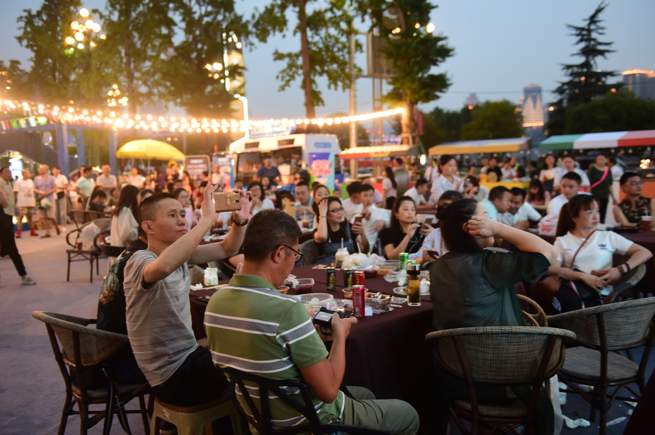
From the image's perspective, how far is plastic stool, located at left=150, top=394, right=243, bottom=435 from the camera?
2.32 metres

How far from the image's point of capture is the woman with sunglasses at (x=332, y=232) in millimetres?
4859

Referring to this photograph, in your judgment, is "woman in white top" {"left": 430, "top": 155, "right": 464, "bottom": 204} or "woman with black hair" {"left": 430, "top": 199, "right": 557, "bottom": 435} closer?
"woman with black hair" {"left": 430, "top": 199, "right": 557, "bottom": 435}

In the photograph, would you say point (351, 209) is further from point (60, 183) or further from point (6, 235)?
point (60, 183)

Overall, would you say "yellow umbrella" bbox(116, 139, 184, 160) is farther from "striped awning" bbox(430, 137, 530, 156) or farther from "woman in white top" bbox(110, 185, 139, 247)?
"striped awning" bbox(430, 137, 530, 156)

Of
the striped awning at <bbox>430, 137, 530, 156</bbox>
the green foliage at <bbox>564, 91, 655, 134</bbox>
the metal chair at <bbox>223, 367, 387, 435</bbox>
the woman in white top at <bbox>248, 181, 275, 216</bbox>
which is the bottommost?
the metal chair at <bbox>223, 367, 387, 435</bbox>

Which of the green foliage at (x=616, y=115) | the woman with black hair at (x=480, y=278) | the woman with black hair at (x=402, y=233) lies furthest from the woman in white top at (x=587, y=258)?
the green foliage at (x=616, y=115)

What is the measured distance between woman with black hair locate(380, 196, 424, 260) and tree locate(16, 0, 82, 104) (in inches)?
1096

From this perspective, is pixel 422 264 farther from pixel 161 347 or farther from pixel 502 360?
pixel 161 347

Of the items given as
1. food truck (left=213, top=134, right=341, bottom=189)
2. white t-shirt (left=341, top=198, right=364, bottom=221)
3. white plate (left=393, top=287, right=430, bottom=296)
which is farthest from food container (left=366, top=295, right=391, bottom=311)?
food truck (left=213, top=134, right=341, bottom=189)

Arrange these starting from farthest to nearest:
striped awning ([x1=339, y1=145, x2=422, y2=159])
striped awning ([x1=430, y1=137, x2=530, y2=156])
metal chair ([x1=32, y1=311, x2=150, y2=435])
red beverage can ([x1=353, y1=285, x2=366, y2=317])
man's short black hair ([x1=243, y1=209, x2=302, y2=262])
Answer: striped awning ([x1=430, y1=137, x2=530, y2=156]) → striped awning ([x1=339, y1=145, x2=422, y2=159]) → red beverage can ([x1=353, y1=285, x2=366, y2=317]) → metal chair ([x1=32, y1=311, x2=150, y2=435]) → man's short black hair ([x1=243, y1=209, x2=302, y2=262])

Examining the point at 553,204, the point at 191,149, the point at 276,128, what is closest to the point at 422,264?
the point at 553,204

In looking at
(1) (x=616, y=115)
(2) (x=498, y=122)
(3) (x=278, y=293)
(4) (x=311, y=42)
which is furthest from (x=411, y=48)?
(2) (x=498, y=122)

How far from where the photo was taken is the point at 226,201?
264 centimetres

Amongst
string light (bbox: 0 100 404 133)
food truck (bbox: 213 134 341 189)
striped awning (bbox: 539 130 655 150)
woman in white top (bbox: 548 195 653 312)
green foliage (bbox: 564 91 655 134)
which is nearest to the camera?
woman in white top (bbox: 548 195 653 312)
